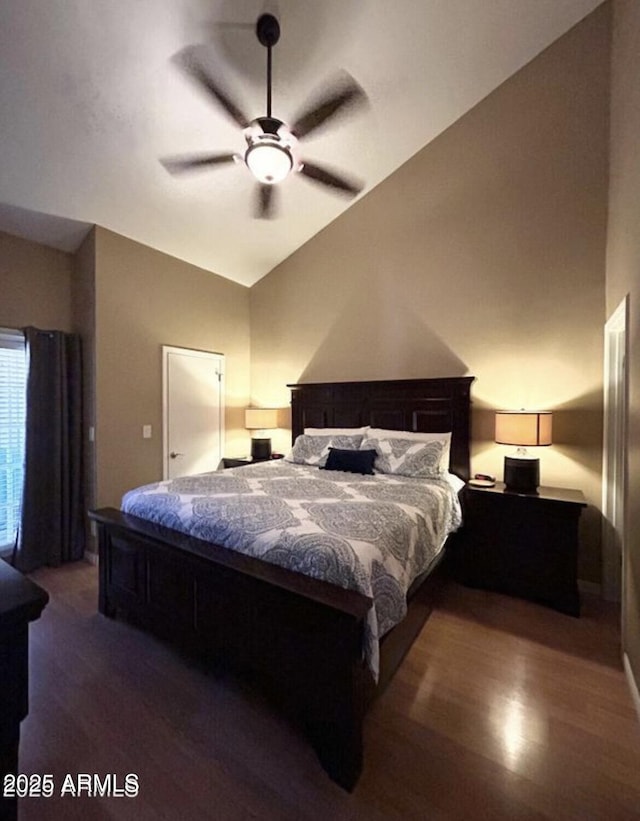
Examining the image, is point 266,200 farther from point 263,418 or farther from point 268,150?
point 263,418

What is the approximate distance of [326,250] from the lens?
421 cm

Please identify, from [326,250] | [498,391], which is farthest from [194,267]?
[498,391]

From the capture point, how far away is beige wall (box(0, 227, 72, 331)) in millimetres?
3125

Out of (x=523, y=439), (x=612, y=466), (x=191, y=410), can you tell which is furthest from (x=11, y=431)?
(x=612, y=466)

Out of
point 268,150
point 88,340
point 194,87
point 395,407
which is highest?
point 194,87

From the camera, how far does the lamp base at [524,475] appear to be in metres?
2.82

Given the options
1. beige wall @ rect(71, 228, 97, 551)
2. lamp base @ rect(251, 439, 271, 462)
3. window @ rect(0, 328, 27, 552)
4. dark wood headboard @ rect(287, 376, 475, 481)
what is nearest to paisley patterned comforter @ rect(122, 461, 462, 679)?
dark wood headboard @ rect(287, 376, 475, 481)

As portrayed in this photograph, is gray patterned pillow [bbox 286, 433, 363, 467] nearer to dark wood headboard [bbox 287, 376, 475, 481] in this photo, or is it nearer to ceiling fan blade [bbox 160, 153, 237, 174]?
dark wood headboard [bbox 287, 376, 475, 481]

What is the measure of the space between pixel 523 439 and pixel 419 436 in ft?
2.66

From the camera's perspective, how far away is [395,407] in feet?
11.9

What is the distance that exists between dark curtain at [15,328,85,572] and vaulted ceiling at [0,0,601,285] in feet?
3.49

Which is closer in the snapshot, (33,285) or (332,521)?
(332,521)

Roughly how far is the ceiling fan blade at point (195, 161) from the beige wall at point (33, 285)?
1871 millimetres

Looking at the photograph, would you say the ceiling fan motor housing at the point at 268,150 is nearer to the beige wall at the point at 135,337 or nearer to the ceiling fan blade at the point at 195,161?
the ceiling fan blade at the point at 195,161
